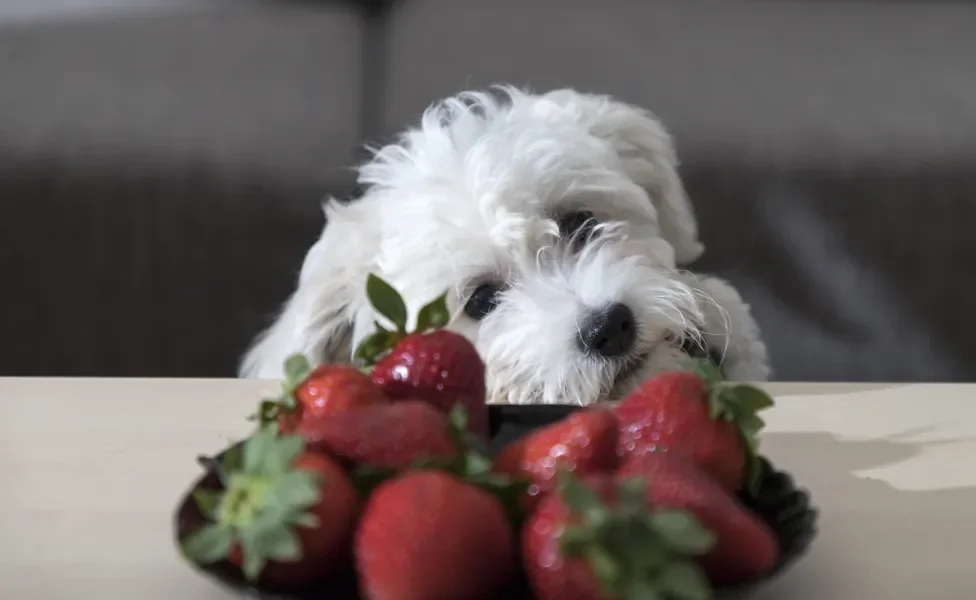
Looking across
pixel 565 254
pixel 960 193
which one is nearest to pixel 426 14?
pixel 565 254

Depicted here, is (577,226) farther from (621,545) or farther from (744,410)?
(621,545)

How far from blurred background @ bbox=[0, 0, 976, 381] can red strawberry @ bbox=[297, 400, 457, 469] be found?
4.34 ft

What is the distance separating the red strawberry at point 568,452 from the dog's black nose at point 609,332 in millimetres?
503

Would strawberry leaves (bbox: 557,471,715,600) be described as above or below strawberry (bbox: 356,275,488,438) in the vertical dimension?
above

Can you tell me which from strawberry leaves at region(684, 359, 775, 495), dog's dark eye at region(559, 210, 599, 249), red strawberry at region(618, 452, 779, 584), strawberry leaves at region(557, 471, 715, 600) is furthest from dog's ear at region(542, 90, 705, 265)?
strawberry leaves at region(557, 471, 715, 600)

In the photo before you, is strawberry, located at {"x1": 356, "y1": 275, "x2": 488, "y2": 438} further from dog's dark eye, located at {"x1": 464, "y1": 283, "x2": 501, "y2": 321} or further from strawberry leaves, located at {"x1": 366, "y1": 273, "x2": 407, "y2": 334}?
dog's dark eye, located at {"x1": 464, "y1": 283, "x2": 501, "y2": 321}

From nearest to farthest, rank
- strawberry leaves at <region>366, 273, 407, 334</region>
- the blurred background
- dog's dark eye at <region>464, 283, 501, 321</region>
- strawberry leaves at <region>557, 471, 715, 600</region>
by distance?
strawberry leaves at <region>557, 471, 715, 600</region>
strawberry leaves at <region>366, 273, 407, 334</region>
dog's dark eye at <region>464, 283, 501, 321</region>
the blurred background

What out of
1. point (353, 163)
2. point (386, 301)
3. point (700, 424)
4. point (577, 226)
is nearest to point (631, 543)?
point (700, 424)

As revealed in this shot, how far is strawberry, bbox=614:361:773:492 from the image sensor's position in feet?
2.22

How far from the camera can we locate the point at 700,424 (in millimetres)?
681

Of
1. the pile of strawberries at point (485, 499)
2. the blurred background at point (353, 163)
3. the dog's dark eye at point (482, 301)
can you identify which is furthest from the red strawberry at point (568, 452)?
the blurred background at point (353, 163)

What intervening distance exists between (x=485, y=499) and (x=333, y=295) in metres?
0.87

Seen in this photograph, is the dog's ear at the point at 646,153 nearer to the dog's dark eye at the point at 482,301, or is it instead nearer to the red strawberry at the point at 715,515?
the dog's dark eye at the point at 482,301

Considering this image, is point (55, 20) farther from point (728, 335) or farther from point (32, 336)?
point (728, 335)
